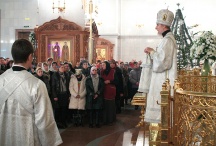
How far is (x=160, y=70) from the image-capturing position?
5047mm

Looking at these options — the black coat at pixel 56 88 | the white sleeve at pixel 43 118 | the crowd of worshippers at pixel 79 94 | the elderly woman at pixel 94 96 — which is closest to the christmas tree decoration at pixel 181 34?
the crowd of worshippers at pixel 79 94

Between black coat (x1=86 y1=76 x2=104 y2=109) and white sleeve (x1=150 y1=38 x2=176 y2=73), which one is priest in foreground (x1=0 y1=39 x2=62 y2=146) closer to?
white sleeve (x1=150 y1=38 x2=176 y2=73)

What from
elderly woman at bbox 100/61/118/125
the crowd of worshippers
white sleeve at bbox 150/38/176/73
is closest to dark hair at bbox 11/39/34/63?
white sleeve at bbox 150/38/176/73

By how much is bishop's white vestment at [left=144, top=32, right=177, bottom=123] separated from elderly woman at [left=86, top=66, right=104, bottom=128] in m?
3.84

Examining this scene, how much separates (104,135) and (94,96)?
51.2 inches

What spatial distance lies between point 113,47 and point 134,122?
1519cm

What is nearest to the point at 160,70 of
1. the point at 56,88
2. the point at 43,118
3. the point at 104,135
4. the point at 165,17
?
the point at 165,17

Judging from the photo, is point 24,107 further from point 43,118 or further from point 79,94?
point 79,94

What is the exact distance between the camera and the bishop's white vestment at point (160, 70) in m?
5.00

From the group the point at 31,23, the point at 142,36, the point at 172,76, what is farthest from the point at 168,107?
the point at 142,36

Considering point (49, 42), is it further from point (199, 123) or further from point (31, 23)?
point (199, 123)

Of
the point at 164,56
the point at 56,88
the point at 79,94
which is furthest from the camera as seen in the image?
the point at 79,94

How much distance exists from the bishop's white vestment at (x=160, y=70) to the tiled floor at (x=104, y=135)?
1.53 meters

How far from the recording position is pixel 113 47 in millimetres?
24469
